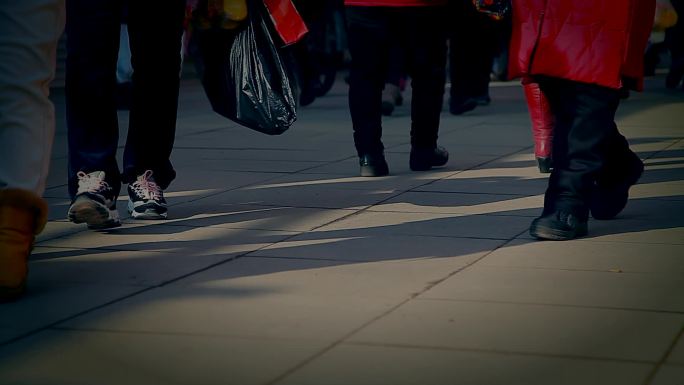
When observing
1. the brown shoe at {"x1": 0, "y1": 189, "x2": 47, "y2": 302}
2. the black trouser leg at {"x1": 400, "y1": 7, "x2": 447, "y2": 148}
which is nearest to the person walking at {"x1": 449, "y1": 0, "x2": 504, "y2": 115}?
the black trouser leg at {"x1": 400, "y1": 7, "x2": 447, "y2": 148}

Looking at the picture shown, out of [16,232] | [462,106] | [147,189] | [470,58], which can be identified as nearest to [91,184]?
[147,189]

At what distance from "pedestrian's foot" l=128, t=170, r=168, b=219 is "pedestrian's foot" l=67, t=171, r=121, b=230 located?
0.15 m

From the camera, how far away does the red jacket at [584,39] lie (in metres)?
4.95

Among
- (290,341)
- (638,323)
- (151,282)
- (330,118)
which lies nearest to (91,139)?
(151,282)

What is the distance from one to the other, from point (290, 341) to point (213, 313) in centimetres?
40

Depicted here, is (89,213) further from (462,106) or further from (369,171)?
(462,106)

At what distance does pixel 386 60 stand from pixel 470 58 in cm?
434

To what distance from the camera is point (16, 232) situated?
13.6ft

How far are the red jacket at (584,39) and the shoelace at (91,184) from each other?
69.3 inches

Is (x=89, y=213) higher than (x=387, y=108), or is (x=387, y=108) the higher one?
(x=89, y=213)

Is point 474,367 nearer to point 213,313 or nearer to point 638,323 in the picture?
point 638,323

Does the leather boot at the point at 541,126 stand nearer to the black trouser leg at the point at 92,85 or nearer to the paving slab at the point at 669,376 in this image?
the black trouser leg at the point at 92,85

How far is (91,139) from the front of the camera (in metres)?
5.42

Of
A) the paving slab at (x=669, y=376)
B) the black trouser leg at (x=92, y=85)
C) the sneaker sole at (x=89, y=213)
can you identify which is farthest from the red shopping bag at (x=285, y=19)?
the paving slab at (x=669, y=376)
